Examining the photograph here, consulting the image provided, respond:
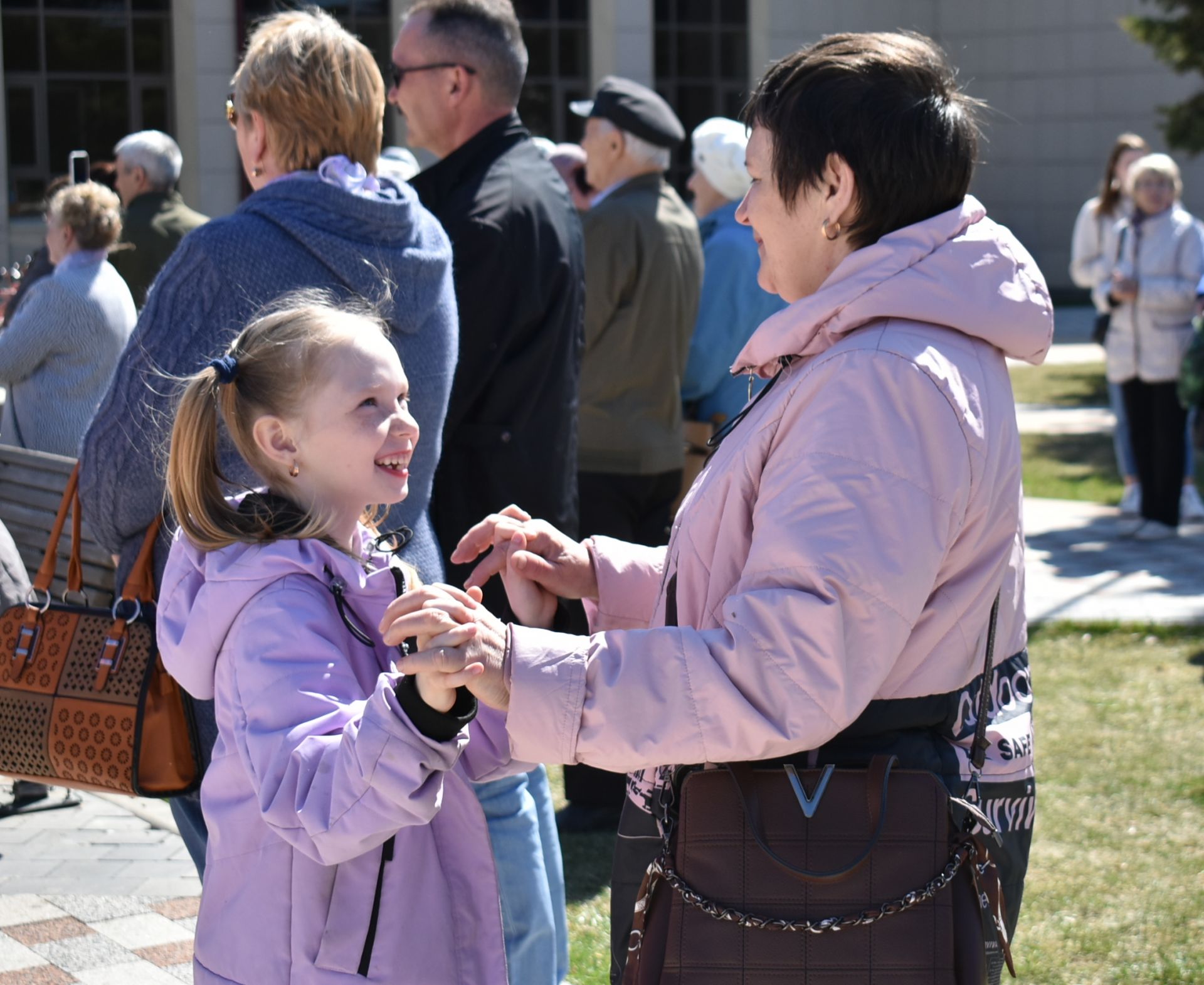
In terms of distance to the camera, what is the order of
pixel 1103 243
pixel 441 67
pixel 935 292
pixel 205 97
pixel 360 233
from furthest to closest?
pixel 205 97
pixel 1103 243
pixel 441 67
pixel 360 233
pixel 935 292

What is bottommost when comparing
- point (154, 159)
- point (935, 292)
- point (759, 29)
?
point (935, 292)

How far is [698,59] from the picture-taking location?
87.7 ft

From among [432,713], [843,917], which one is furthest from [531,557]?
[843,917]

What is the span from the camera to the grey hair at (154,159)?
7.48 meters

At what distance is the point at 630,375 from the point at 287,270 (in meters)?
2.34

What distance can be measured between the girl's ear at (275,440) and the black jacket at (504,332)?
1.45m

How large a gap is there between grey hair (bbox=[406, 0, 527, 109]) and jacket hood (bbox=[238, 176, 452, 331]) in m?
0.99

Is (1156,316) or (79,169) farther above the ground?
(79,169)

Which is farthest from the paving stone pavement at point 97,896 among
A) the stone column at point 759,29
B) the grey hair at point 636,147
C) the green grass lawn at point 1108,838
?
the stone column at point 759,29

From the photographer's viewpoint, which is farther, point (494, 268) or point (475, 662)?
point (494, 268)

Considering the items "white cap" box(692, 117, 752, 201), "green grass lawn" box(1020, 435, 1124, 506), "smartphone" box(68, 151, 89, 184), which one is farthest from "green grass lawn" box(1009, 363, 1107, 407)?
"smartphone" box(68, 151, 89, 184)

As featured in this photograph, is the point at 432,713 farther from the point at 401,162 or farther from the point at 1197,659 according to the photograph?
the point at 1197,659

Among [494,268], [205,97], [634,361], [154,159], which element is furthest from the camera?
[205,97]

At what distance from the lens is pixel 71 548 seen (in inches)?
117
